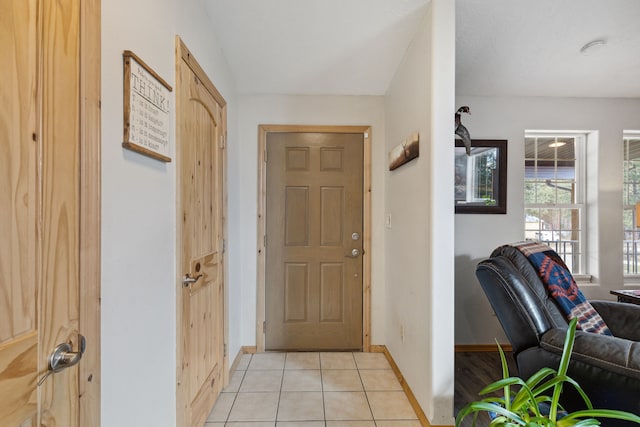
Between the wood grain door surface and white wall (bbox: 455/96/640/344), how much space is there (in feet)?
9.13

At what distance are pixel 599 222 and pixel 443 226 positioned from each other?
2304 mm

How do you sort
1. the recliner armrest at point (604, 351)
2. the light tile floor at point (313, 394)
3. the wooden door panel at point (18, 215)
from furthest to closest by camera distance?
1. the light tile floor at point (313, 394)
2. the recliner armrest at point (604, 351)
3. the wooden door panel at point (18, 215)

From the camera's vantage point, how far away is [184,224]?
1.47 meters

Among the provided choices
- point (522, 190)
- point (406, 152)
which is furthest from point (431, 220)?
point (522, 190)

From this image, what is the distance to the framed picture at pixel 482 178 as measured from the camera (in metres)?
2.79

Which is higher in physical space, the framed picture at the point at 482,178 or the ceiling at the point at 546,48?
the ceiling at the point at 546,48

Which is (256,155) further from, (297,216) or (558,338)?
(558,338)

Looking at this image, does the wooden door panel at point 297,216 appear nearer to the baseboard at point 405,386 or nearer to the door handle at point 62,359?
the baseboard at point 405,386

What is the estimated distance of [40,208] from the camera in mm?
692

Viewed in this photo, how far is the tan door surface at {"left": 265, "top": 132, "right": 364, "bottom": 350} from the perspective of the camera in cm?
280

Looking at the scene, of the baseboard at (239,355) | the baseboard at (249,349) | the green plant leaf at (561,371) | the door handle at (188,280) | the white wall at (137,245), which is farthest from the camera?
the baseboard at (249,349)

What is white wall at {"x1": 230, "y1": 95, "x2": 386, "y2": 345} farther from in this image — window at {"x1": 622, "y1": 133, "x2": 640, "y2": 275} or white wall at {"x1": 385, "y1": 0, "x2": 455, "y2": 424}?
window at {"x1": 622, "y1": 133, "x2": 640, "y2": 275}

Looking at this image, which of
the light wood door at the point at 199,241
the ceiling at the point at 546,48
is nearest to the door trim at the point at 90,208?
the light wood door at the point at 199,241

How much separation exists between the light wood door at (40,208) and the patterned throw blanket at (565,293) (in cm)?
214
